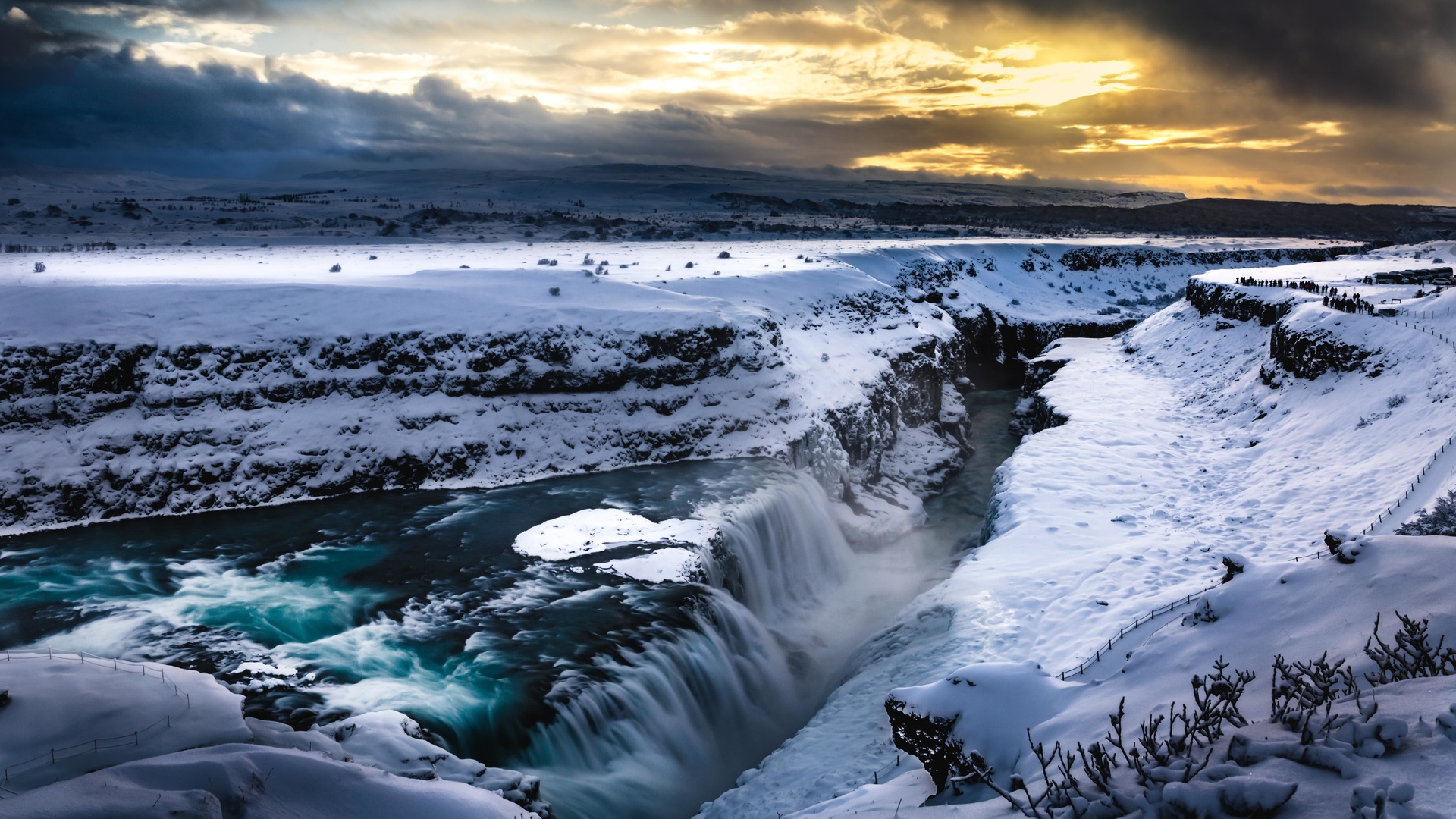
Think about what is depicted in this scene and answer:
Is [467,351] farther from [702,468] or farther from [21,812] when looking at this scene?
[21,812]

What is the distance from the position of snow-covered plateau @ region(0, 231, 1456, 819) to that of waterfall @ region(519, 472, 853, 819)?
0.39ft

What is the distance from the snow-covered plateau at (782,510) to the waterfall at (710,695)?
0.12m

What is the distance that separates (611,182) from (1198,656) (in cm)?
17865

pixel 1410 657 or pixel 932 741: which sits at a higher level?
pixel 1410 657

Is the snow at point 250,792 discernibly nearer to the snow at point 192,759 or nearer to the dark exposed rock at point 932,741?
the snow at point 192,759

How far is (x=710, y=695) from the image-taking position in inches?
631

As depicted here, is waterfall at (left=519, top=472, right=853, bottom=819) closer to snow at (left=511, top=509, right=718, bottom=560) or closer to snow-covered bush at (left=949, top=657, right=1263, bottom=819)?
snow at (left=511, top=509, right=718, bottom=560)

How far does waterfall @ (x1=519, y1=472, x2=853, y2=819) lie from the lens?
1307 centimetres

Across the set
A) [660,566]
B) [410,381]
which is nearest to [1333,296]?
[660,566]

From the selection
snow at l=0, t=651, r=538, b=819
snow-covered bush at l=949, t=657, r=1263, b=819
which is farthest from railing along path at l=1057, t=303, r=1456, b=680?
snow at l=0, t=651, r=538, b=819

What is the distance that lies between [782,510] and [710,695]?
8.31 m

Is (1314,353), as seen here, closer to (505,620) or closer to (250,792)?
(505,620)

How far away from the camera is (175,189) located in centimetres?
11400

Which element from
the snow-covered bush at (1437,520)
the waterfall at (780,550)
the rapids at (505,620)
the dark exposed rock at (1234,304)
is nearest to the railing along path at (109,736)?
the rapids at (505,620)
